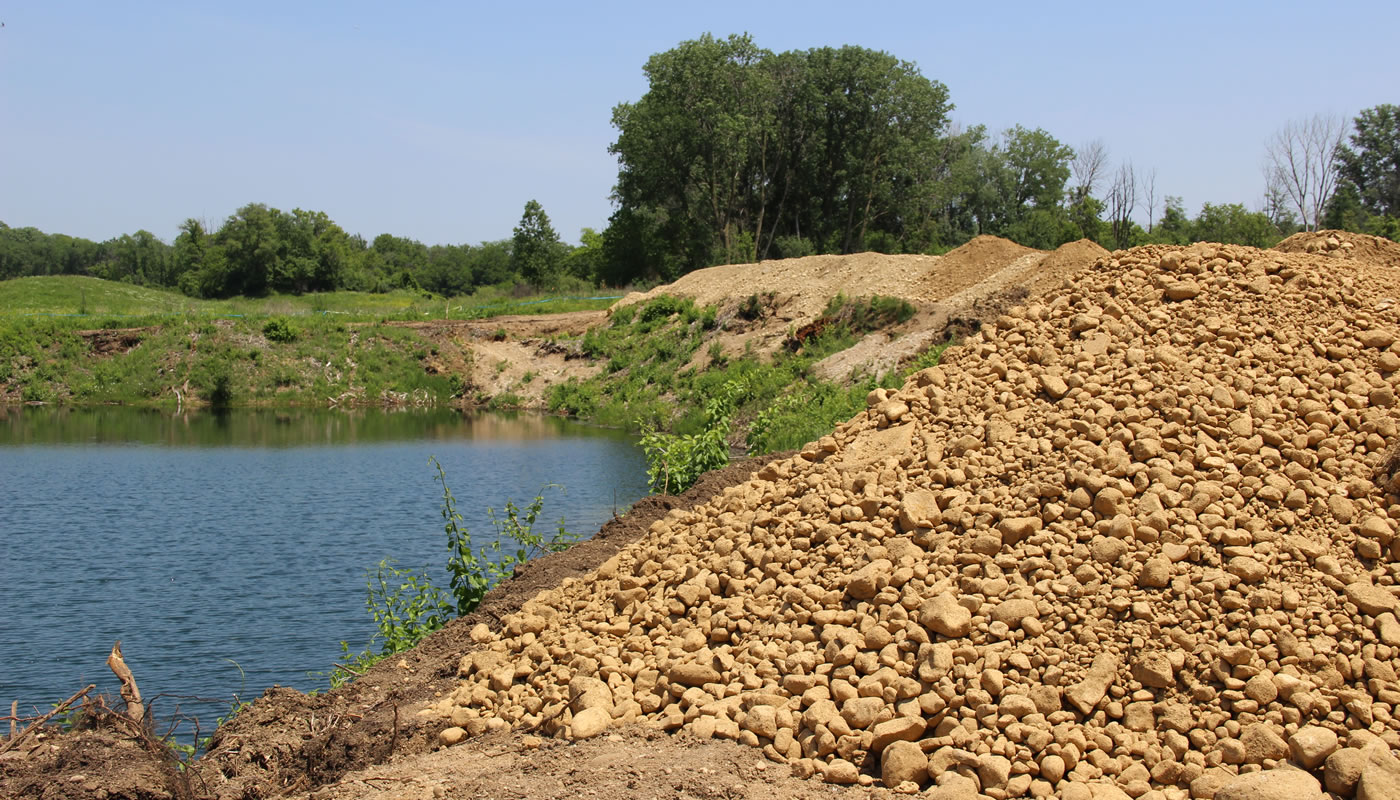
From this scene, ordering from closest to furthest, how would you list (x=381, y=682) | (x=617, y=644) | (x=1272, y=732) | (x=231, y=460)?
(x=1272, y=732), (x=617, y=644), (x=381, y=682), (x=231, y=460)

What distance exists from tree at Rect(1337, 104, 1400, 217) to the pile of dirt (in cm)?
5443

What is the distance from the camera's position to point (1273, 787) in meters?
4.74

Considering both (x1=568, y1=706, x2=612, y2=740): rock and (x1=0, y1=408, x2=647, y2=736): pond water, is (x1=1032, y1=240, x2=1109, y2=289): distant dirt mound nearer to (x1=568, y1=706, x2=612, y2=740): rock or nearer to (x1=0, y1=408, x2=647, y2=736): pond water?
(x1=0, y1=408, x2=647, y2=736): pond water

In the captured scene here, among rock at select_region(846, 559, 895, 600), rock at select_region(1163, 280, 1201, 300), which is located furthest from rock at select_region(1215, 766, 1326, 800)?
rock at select_region(1163, 280, 1201, 300)

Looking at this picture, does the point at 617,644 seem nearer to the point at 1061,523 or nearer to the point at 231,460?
the point at 1061,523

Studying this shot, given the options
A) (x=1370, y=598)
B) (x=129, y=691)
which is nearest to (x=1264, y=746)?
(x=1370, y=598)

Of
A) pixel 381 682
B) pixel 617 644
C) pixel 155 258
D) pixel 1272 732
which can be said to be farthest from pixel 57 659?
pixel 155 258

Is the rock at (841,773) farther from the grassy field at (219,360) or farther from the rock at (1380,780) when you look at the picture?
the grassy field at (219,360)

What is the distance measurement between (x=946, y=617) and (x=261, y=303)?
165ft

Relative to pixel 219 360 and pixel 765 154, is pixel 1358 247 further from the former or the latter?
pixel 765 154

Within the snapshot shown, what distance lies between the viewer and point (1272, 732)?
5094 mm

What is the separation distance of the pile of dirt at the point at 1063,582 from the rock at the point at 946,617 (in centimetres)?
2

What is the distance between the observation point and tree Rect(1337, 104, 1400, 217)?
54.2 m

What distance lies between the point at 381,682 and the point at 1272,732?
5.32 metres
